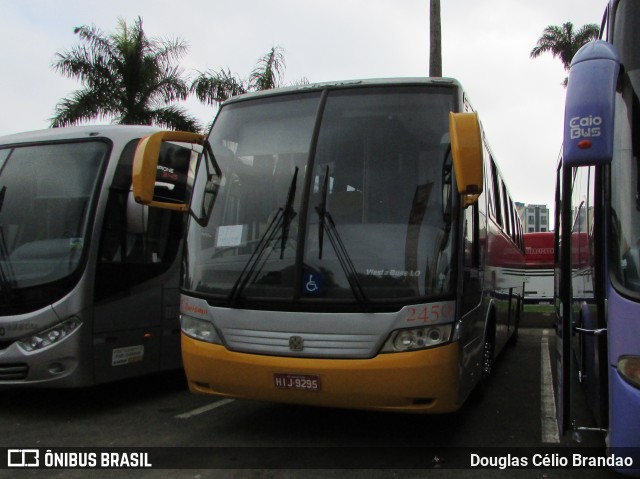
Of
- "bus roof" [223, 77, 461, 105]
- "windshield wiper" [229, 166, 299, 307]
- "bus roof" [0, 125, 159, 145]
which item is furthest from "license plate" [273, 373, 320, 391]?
"bus roof" [0, 125, 159, 145]

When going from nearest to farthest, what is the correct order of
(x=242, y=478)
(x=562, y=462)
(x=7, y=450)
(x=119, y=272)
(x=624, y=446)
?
1. (x=624, y=446)
2. (x=242, y=478)
3. (x=562, y=462)
4. (x=7, y=450)
5. (x=119, y=272)

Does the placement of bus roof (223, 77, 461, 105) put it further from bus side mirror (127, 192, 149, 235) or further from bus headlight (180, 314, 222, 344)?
bus headlight (180, 314, 222, 344)

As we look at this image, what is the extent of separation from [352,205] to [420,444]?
6.93ft

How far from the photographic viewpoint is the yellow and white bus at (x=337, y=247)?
15.5 ft

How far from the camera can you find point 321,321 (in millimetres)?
4820

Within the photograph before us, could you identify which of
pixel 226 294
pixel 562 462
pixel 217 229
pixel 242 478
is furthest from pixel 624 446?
pixel 217 229

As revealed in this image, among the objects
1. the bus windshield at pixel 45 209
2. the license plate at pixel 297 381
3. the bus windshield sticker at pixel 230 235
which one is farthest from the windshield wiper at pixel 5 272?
the license plate at pixel 297 381

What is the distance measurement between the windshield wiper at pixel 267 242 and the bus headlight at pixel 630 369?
2.53 m

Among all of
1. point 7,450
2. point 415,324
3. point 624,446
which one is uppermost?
point 415,324

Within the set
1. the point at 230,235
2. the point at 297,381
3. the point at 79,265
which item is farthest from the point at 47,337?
the point at 297,381

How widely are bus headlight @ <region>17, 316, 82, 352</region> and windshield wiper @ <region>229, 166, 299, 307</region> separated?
217cm

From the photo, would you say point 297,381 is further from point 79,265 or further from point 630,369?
point 79,265

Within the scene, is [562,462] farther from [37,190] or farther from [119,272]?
[37,190]

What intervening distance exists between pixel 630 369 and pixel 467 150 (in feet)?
5.93
